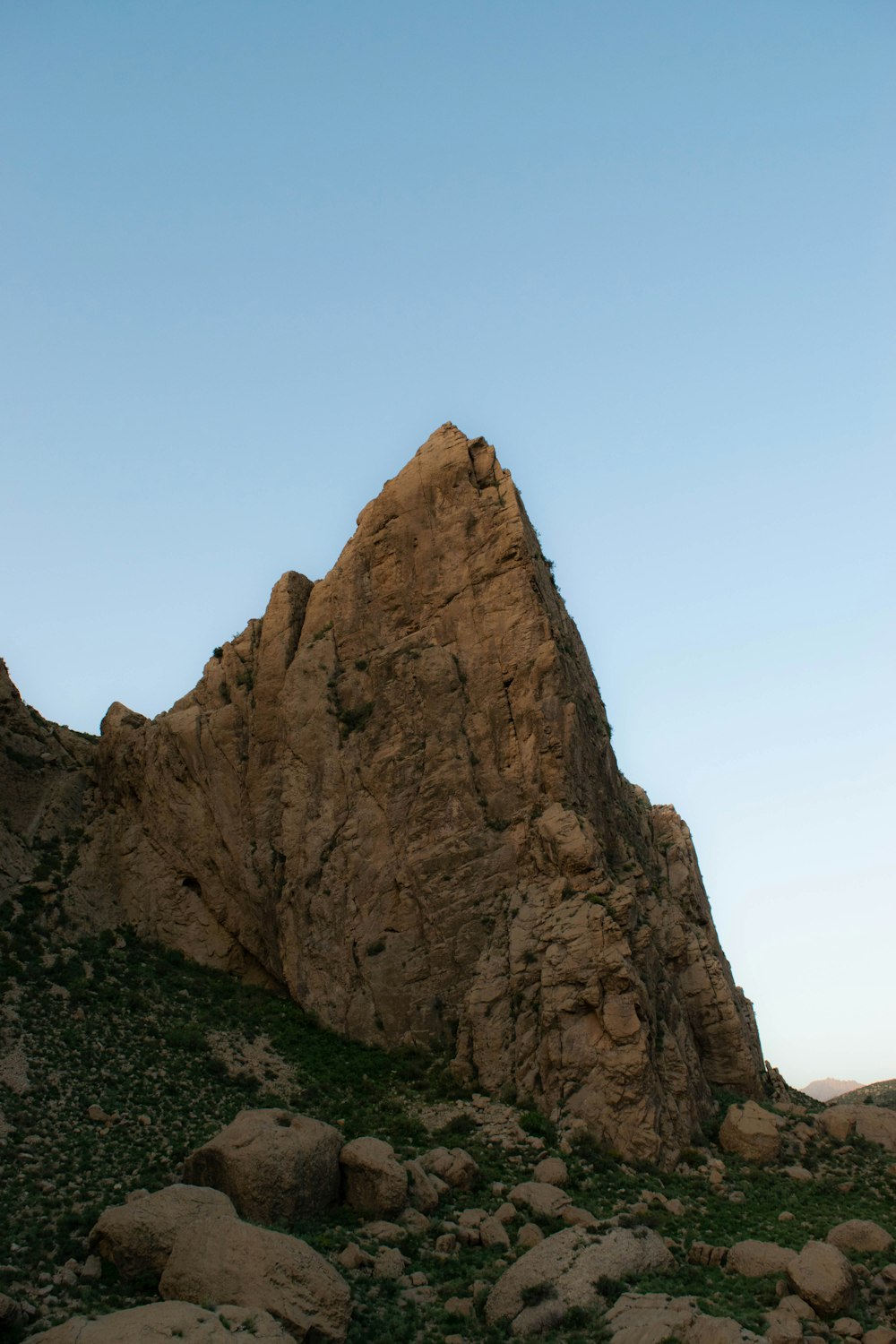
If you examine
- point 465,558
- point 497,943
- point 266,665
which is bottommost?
point 497,943

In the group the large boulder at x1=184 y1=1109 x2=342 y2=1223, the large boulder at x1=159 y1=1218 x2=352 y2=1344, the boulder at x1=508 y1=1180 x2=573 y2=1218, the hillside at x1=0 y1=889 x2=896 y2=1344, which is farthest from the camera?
the boulder at x1=508 y1=1180 x2=573 y2=1218

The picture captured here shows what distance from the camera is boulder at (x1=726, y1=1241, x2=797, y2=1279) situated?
26141mm

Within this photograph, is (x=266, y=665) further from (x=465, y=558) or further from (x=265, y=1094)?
(x=265, y=1094)

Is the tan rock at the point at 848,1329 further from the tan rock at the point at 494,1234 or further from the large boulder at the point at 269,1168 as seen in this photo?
the large boulder at the point at 269,1168

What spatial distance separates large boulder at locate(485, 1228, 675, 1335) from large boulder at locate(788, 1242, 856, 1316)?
3134 mm

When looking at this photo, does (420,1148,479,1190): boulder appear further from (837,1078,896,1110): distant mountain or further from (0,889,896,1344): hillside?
(837,1078,896,1110): distant mountain

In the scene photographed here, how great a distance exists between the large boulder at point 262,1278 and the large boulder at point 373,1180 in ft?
15.1

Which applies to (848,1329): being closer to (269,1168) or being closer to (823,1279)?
(823,1279)

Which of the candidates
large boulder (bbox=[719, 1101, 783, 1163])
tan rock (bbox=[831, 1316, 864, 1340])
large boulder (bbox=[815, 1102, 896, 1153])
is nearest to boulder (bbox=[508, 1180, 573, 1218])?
tan rock (bbox=[831, 1316, 864, 1340])

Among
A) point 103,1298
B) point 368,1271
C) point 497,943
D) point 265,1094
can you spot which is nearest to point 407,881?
point 497,943

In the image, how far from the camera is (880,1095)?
72.6m

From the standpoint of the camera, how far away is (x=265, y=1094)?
3525 centimetres

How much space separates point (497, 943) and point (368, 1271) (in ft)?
44.4

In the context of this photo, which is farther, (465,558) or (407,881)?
(465,558)
